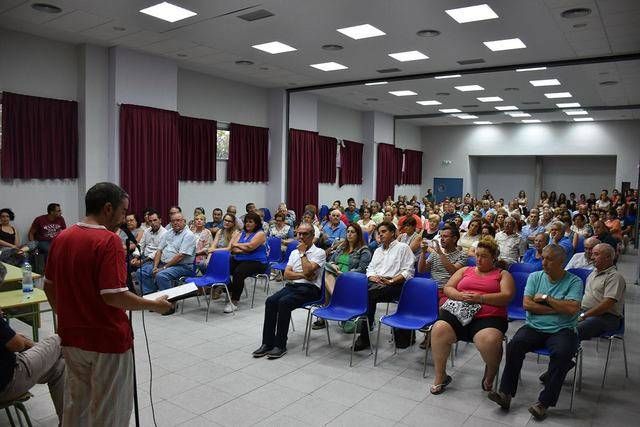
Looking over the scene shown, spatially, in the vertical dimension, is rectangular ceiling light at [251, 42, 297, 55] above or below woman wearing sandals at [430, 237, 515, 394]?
above

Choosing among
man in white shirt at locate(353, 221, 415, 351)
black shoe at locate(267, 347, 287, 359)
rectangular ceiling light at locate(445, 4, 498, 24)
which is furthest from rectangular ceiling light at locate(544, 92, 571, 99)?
black shoe at locate(267, 347, 287, 359)

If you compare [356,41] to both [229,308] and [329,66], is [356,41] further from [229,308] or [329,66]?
[229,308]

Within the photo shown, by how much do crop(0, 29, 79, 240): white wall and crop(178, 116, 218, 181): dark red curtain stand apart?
231 centimetres

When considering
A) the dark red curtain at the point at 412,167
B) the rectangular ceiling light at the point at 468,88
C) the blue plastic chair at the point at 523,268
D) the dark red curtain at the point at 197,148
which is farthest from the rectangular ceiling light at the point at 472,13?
the dark red curtain at the point at 412,167

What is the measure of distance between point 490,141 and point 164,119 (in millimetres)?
13921

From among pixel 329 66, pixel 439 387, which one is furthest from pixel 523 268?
pixel 329 66

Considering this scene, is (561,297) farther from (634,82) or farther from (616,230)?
(634,82)

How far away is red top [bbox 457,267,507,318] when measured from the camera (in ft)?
12.9

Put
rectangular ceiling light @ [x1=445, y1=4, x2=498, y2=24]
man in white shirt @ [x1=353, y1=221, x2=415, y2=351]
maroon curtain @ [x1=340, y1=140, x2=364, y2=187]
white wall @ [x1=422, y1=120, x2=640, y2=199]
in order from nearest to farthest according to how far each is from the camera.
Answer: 1. man in white shirt @ [x1=353, y1=221, x2=415, y2=351]
2. rectangular ceiling light @ [x1=445, y1=4, x2=498, y2=24]
3. maroon curtain @ [x1=340, y1=140, x2=364, y2=187]
4. white wall @ [x1=422, y1=120, x2=640, y2=199]

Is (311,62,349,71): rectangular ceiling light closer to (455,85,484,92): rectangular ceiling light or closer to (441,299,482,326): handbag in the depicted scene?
(455,85,484,92): rectangular ceiling light

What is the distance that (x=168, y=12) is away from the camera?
6.62 meters

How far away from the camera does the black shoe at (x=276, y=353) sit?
452 centimetres

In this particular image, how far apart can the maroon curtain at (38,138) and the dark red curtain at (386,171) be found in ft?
34.0

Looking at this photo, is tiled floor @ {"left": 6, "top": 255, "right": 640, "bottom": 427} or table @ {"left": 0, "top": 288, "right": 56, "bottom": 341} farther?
table @ {"left": 0, "top": 288, "right": 56, "bottom": 341}
